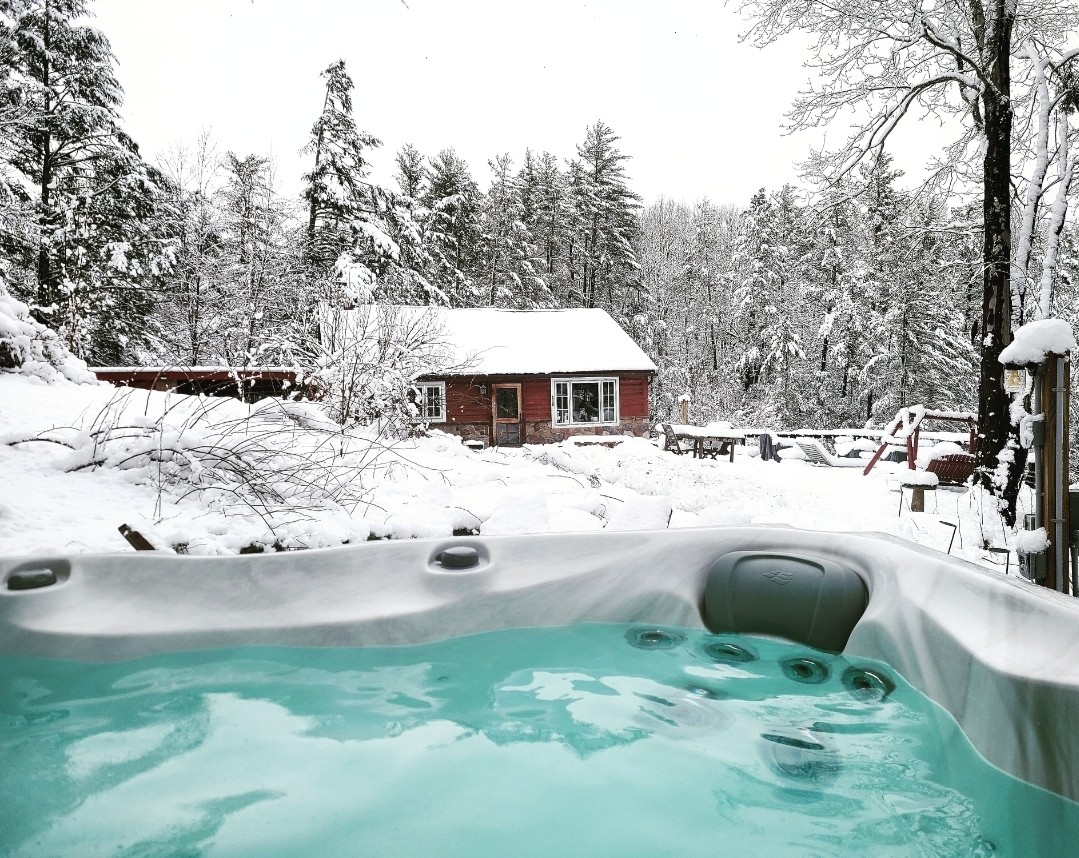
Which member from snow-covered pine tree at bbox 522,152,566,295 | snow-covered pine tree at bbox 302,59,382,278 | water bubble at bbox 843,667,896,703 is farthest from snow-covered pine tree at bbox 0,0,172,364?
snow-covered pine tree at bbox 522,152,566,295

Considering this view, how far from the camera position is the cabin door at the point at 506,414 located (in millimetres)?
14312

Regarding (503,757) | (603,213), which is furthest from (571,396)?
(503,757)

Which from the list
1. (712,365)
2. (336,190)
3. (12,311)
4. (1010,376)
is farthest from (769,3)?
(712,365)

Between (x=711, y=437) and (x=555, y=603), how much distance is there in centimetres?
955

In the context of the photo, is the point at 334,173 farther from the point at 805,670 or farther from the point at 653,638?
the point at 805,670

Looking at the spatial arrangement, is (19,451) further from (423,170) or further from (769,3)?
(423,170)

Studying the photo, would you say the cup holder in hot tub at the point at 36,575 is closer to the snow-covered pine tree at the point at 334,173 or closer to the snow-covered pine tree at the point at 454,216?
→ the snow-covered pine tree at the point at 334,173

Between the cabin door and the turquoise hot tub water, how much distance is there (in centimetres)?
1207

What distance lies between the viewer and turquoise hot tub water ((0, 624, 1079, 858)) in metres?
1.36

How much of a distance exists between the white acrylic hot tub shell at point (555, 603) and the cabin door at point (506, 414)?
39.0ft

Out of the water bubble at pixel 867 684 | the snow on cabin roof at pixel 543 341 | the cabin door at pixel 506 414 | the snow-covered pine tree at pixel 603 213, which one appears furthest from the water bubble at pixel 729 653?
the snow-covered pine tree at pixel 603 213

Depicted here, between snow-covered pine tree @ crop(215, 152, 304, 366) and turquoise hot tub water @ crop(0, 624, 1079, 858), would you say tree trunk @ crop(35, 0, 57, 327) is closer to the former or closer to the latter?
snow-covered pine tree @ crop(215, 152, 304, 366)

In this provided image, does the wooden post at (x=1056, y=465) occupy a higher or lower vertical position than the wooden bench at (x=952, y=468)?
higher

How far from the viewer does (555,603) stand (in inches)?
92.9
